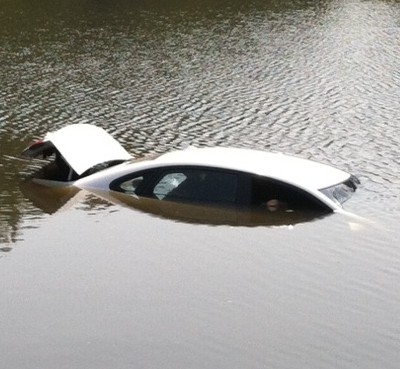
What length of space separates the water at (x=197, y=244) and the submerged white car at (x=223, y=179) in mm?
357

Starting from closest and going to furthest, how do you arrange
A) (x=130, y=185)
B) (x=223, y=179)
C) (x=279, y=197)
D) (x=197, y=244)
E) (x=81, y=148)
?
(x=197, y=244), (x=279, y=197), (x=223, y=179), (x=130, y=185), (x=81, y=148)

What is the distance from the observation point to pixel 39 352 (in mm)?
9984

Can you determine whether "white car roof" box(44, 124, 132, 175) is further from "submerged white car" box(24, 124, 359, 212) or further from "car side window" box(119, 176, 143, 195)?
"car side window" box(119, 176, 143, 195)

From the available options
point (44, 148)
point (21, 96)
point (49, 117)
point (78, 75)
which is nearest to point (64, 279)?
point (44, 148)

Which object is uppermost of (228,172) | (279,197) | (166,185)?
(228,172)

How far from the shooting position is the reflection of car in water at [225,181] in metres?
13.6

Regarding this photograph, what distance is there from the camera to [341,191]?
46.4 ft

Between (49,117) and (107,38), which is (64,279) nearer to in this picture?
(49,117)

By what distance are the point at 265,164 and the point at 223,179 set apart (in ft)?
2.16

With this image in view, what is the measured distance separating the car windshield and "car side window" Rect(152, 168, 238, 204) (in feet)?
4.46

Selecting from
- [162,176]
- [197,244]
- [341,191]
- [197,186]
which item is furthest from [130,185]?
[341,191]

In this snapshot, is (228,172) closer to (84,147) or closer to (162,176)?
(162,176)

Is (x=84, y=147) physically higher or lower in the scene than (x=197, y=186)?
higher

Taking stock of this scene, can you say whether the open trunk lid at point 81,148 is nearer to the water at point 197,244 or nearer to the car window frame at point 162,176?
the water at point 197,244
